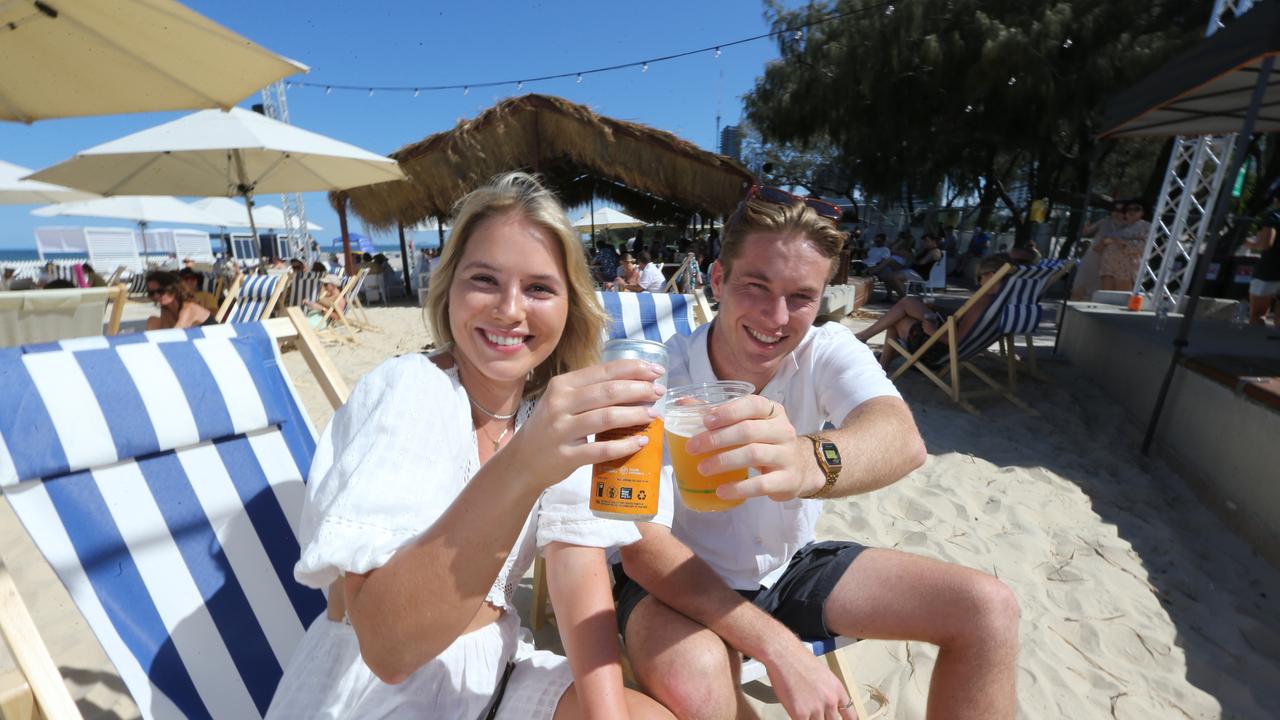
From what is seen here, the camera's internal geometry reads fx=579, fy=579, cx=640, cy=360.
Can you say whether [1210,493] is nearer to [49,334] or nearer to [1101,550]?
[1101,550]

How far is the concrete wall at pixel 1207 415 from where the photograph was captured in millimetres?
2803

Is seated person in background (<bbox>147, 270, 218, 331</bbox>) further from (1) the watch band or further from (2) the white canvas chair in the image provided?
(1) the watch band

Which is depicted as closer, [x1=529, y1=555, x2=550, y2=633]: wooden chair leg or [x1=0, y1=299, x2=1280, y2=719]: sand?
[x1=0, y1=299, x2=1280, y2=719]: sand

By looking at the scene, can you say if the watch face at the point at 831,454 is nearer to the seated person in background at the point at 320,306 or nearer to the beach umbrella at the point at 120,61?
the beach umbrella at the point at 120,61

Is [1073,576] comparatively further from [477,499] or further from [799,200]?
[477,499]

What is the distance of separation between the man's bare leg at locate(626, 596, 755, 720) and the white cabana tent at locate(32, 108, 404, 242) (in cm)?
582

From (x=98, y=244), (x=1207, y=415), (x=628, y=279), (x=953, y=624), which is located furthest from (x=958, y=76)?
(x=98, y=244)

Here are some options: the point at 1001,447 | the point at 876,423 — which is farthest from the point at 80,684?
the point at 1001,447

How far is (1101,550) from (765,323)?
94.8 inches

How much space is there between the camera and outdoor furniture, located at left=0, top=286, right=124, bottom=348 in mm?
3729

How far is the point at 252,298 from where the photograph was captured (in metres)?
6.33

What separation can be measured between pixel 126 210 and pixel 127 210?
29mm

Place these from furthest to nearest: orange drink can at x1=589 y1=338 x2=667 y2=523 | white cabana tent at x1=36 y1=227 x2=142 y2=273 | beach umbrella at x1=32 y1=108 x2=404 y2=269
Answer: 1. white cabana tent at x1=36 y1=227 x2=142 y2=273
2. beach umbrella at x1=32 y1=108 x2=404 y2=269
3. orange drink can at x1=589 y1=338 x2=667 y2=523

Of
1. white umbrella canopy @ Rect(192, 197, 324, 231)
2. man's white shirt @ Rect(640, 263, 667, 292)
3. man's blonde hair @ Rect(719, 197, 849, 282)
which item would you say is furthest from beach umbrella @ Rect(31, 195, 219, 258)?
man's blonde hair @ Rect(719, 197, 849, 282)
